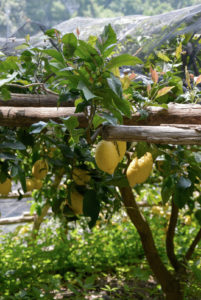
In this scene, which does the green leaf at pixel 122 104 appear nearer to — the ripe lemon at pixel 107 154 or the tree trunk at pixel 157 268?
the ripe lemon at pixel 107 154

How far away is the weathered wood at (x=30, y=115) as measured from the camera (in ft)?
2.71

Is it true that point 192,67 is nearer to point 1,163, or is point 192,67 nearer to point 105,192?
point 105,192

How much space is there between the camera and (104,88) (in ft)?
2.26

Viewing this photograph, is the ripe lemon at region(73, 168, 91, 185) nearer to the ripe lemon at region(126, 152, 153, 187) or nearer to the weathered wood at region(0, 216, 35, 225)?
the ripe lemon at region(126, 152, 153, 187)

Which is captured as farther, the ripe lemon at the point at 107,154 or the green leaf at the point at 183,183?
the green leaf at the point at 183,183

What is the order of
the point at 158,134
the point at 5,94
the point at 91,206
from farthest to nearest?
1. the point at 91,206
2. the point at 5,94
3. the point at 158,134

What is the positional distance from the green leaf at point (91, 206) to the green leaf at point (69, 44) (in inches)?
17.5

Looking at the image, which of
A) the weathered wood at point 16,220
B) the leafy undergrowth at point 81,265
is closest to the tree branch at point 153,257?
the leafy undergrowth at point 81,265

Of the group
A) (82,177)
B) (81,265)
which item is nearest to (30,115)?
(82,177)

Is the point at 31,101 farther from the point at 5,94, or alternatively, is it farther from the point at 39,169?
the point at 39,169

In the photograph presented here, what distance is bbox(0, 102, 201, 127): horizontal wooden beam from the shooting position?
82 centimetres

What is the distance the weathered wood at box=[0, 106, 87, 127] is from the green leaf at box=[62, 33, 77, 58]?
0.40ft

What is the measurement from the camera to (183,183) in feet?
3.76

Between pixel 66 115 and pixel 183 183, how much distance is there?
0.50 metres
